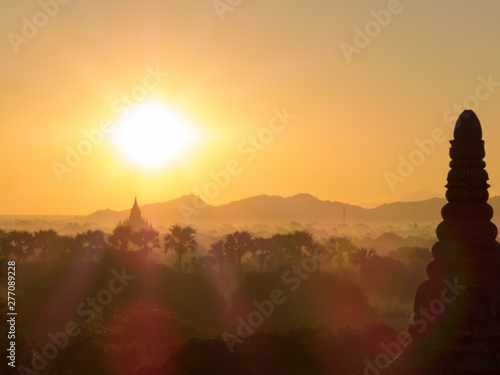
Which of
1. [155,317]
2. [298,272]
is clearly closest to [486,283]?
[155,317]

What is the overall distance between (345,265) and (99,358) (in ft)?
306

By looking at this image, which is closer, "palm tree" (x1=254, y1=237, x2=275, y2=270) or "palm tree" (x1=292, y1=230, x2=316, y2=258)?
"palm tree" (x1=254, y1=237, x2=275, y2=270)

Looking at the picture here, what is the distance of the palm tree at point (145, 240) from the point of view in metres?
92.6

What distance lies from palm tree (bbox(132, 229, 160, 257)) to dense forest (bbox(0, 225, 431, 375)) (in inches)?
7.6

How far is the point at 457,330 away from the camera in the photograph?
38.2 ft

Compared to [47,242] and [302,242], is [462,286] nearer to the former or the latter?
[302,242]

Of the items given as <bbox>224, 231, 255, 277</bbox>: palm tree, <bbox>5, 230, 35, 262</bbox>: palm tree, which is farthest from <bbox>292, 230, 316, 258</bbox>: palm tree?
<bbox>5, 230, 35, 262</bbox>: palm tree

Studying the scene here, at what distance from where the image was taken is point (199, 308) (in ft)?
250

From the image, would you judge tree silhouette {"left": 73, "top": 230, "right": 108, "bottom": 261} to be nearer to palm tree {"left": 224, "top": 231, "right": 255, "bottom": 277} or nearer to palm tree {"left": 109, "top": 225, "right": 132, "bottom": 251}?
palm tree {"left": 109, "top": 225, "right": 132, "bottom": 251}

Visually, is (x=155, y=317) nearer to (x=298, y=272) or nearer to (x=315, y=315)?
(x=315, y=315)

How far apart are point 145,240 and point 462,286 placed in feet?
278

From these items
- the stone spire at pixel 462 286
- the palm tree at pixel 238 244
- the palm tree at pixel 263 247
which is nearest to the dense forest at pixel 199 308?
the palm tree at pixel 238 244

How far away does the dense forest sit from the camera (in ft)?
136

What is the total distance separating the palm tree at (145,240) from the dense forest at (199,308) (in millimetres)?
193
